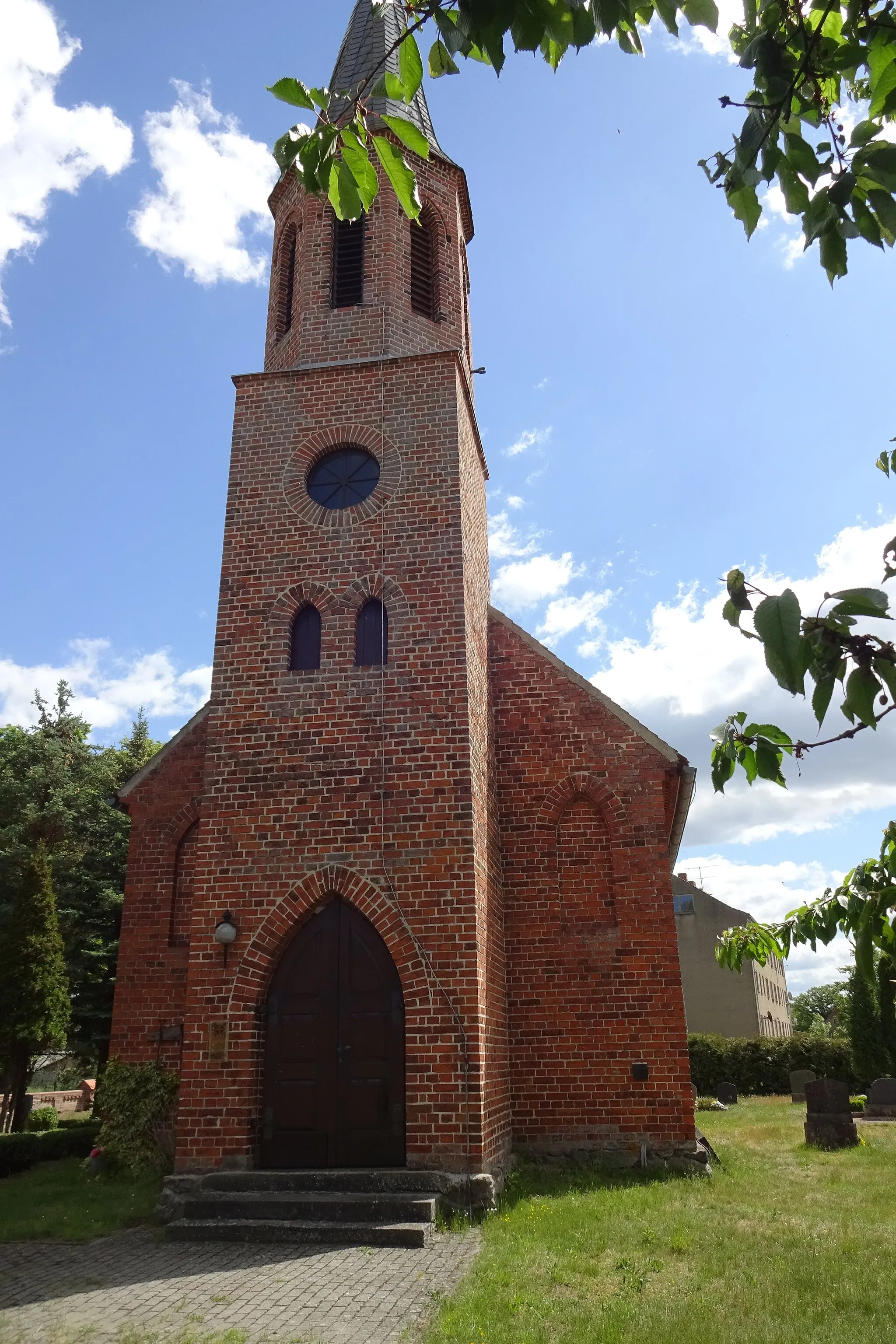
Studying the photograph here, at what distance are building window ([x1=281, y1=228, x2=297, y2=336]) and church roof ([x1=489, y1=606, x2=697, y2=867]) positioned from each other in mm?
5768

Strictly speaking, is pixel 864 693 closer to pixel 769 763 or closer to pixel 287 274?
pixel 769 763

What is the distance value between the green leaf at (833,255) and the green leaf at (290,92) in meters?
1.28

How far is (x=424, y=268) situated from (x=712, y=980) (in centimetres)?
3292

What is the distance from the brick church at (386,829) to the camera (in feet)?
31.7

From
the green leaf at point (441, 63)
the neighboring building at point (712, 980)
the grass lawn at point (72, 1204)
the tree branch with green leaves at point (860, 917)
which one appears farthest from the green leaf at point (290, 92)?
the neighboring building at point (712, 980)

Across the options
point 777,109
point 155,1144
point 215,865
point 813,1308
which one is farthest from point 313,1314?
point 777,109

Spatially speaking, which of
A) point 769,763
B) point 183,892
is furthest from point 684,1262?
point 183,892

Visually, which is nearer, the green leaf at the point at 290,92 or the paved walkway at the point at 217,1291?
the green leaf at the point at 290,92

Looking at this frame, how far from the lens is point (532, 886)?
1201 cm

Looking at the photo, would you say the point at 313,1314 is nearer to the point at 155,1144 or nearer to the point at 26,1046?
the point at 155,1144

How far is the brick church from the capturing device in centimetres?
967

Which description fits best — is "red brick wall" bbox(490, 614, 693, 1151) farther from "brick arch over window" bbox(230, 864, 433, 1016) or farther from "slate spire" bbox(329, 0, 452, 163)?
"slate spire" bbox(329, 0, 452, 163)

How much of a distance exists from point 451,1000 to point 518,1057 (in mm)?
2477

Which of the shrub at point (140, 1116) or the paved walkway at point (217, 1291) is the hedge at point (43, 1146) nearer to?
the shrub at point (140, 1116)
